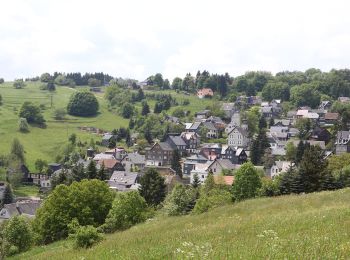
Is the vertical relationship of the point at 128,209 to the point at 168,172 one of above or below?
above

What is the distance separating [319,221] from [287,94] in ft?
542

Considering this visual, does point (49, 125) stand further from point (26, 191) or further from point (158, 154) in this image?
point (158, 154)

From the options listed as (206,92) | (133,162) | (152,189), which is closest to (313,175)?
(152,189)

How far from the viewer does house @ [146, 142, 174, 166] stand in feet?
391

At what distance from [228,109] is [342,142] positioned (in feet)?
186

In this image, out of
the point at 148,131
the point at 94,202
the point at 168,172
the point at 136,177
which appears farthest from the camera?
the point at 148,131

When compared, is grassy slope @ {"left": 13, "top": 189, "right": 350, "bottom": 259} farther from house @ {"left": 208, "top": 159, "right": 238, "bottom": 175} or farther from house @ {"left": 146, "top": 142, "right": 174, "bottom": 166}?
house @ {"left": 146, "top": 142, "right": 174, "bottom": 166}

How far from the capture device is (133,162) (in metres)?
117

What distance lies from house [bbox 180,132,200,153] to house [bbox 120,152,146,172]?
14512mm

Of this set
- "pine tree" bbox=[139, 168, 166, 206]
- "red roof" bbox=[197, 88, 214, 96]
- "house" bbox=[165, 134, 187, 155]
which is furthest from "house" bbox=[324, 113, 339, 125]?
"pine tree" bbox=[139, 168, 166, 206]

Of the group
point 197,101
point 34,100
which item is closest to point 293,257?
point 197,101

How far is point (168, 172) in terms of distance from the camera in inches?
4215

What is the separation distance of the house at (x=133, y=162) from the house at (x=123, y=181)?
12.3 metres

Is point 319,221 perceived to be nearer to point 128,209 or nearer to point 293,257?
point 293,257
